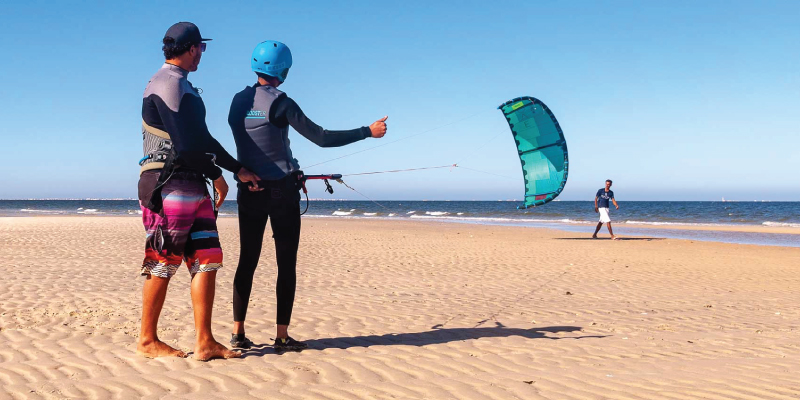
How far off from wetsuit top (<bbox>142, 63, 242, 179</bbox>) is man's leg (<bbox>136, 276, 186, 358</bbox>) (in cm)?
72

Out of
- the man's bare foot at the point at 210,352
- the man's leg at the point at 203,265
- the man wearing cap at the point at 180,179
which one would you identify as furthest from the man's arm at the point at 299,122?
the man's bare foot at the point at 210,352

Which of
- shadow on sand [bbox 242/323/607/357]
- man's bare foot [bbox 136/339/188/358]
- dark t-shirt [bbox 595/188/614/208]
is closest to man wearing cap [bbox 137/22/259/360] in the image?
man's bare foot [bbox 136/339/188/358]

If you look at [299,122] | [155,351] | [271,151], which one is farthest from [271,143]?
[155,351]

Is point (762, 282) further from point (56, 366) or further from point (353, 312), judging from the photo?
point (56, 366)

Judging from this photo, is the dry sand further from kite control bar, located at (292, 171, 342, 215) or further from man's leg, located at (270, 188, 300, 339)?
kite control bar, located at (292, 171, 342, 215)

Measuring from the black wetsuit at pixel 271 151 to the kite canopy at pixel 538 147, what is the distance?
9.59 m

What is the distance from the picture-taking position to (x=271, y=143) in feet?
12.6

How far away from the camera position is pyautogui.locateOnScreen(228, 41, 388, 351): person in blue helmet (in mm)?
3818

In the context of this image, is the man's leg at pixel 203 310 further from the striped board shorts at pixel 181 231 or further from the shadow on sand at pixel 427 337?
the shadow on sand at pixel 427 337

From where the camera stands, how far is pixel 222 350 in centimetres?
373

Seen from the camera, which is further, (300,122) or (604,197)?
(604,197)

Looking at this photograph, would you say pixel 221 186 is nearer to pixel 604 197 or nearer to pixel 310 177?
pixel 310 177

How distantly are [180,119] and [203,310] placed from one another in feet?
3.66

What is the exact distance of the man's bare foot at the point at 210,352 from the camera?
3.62m
